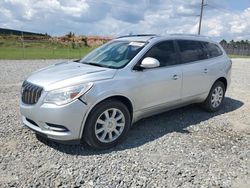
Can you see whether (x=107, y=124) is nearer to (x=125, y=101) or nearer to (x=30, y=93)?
(x=125, y=101)

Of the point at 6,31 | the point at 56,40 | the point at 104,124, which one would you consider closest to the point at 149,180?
the point at 104,124

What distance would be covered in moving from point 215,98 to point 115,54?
2.75 m

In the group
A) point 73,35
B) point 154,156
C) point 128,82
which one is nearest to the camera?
point 154,156

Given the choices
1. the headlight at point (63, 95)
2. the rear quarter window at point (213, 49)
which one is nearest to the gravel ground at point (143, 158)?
the headlight at point (63, 95)

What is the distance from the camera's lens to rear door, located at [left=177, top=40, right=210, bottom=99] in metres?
5.59

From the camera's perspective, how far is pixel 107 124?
440 cm

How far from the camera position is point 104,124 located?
4375 mm

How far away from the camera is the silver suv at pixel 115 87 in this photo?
4.04m

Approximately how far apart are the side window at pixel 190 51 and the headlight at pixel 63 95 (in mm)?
2439

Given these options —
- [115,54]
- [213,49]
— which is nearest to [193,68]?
[213,49]

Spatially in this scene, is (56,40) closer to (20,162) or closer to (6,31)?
(6,31)

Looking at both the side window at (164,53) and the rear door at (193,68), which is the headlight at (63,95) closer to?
the side window at (164,53)

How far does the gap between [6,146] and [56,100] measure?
3.83 feet

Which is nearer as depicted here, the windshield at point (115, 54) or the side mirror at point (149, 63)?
the side mirror at point (149, 63)
